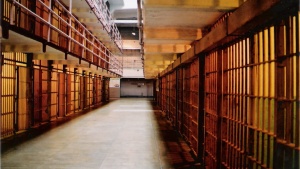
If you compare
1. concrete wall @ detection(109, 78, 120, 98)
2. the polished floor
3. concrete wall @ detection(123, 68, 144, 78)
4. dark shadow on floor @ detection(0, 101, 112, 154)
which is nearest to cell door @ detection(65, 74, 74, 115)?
Answer: dark shadow on floor @ detection(0, 101, 112, 154)

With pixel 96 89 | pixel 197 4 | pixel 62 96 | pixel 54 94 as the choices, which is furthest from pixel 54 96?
pixel 96 89

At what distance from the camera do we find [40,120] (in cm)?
1058

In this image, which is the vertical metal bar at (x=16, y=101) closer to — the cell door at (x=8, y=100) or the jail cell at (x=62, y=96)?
the cell door at (x=8, y=100)

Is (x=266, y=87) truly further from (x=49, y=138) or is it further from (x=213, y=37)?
(x=49, y=138)

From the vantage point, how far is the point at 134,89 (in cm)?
3562

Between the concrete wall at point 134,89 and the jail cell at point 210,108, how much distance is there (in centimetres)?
3035

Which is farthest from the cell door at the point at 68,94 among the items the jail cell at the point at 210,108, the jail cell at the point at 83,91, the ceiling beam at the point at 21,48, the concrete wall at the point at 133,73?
the concrete wall at the point at 133,73

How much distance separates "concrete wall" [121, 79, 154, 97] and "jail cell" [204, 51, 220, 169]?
99.6 feet

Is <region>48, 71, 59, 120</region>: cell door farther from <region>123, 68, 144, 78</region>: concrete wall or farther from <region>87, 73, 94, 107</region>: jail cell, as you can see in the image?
<region>123, 68, 144, 78</region>: concrete wall

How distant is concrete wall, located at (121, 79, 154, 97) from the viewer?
117ft

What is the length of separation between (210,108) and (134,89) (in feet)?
101

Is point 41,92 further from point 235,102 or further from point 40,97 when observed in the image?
point 235,102

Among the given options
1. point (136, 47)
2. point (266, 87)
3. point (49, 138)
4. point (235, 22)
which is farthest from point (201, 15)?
point (136, 47)

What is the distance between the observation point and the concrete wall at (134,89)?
35531 mm
